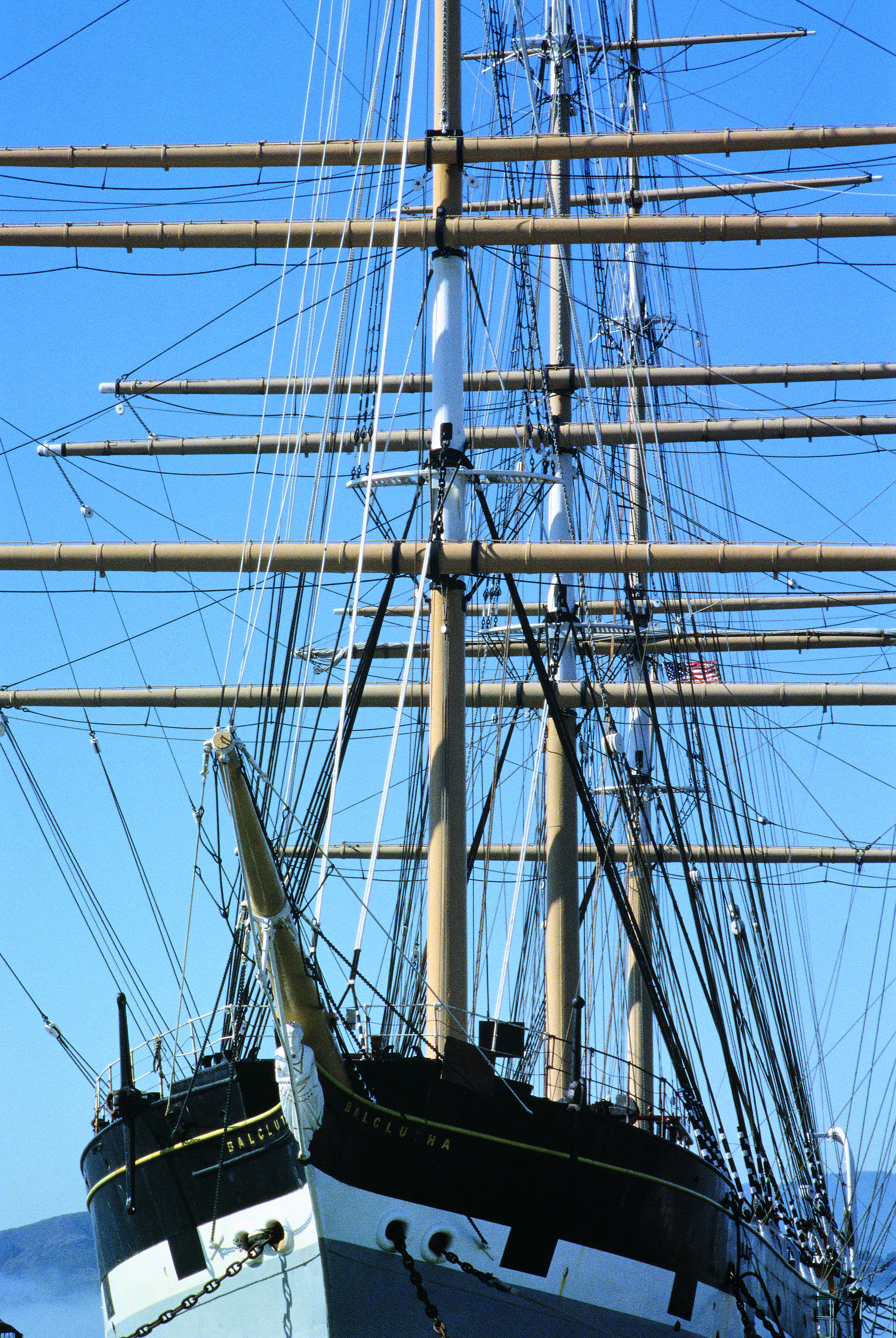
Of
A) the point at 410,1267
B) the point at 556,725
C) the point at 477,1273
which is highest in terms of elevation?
the point at 556,725

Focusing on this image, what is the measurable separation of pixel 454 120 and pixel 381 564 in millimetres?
5858

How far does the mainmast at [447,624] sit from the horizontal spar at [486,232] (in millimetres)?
769

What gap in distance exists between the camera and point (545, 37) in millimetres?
28625

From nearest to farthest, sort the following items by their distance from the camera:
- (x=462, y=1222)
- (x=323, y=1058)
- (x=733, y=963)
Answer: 1. (x=323, y=1058)
2. (x=462, y=1222)
3. (x=733, y=963)

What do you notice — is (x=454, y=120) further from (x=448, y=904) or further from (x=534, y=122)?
(x=448, y=904)

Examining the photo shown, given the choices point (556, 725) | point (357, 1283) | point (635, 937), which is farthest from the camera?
point (556, 725)

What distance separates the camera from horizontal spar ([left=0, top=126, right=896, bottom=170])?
22.0 meters

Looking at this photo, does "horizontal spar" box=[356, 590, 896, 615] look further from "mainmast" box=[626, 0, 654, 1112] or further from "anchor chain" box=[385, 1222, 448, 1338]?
"anchor chain" box=[385, 1222, 448, 1338]

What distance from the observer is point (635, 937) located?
18547 millimetres

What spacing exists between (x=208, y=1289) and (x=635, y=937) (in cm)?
644

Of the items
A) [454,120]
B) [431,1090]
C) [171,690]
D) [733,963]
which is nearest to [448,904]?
[431,1090]

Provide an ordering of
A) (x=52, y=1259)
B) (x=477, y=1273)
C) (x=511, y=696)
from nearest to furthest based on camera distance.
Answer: (x=477, y=1273), (x=511, y=696), (x=52, y=1259)

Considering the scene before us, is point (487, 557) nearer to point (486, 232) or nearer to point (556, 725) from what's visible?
point (556, 725)

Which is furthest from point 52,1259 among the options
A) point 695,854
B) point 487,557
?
point 487,557
